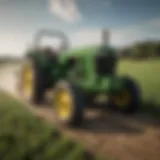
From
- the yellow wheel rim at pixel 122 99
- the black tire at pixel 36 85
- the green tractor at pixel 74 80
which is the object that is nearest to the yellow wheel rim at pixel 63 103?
the green tractor at pixel 74 80

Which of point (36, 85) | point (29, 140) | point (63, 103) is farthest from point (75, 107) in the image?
point (36, 85)

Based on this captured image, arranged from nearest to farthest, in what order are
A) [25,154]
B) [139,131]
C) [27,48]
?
[25,154]
[139,131]
[27,48]

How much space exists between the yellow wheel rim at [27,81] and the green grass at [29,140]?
7.5 inches

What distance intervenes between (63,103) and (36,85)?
0.24m

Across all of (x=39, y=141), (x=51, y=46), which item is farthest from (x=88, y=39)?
Answer: (x=39, y=141)

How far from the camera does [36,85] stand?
1626mm

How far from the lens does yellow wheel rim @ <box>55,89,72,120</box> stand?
4.66ft

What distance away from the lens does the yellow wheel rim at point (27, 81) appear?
1.59 meters

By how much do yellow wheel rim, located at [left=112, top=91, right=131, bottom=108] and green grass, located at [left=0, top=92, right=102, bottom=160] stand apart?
352 millimetres

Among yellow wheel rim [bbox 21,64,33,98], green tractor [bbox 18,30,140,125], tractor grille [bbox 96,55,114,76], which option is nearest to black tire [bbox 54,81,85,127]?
green tractor [bbox 18,30,140,125]

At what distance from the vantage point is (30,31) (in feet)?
4.61

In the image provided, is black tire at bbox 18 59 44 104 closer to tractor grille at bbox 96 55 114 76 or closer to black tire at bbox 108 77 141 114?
tractor grille at bbox 96 55 114 76

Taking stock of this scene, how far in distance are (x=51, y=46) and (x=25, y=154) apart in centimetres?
56

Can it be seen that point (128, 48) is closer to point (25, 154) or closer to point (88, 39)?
point (88, 39)
